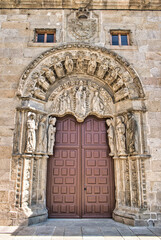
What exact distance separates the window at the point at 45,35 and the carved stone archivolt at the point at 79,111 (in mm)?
658

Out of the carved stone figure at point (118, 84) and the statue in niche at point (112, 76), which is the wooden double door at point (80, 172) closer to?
the carved stone figure at point (118, 84)

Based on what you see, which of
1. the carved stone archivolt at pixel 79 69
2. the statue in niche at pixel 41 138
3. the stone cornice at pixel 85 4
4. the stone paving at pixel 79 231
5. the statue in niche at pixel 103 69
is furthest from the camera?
the stone cornice at pixel 85 4

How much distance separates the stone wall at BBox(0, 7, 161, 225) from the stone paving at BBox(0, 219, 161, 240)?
562mm

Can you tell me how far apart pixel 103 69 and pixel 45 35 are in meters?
2.34

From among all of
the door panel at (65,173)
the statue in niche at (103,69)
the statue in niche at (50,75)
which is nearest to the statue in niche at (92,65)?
the statue in niche at (103,69)

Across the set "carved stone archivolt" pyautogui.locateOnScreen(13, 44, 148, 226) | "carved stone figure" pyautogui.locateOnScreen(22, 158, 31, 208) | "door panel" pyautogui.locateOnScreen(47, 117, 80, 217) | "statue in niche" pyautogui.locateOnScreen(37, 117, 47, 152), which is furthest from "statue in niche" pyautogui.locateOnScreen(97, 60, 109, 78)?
"carved stone figure" pyautogui.locateOnScreen(22, 158, 31, 208)

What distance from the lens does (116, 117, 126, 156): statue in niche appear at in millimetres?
5977

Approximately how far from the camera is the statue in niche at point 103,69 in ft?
21.2

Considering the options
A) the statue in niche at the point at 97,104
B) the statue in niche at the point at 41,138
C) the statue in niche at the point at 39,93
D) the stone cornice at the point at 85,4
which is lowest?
the statue in niche at the point at 41,138

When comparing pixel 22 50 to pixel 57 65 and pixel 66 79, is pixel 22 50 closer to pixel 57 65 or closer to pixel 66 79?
pixel 57 65

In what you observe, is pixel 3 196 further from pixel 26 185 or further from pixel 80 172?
pixel 80 172

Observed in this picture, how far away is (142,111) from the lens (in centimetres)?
597

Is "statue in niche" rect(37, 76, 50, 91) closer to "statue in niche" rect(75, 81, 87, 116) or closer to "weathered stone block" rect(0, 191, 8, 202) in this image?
"statue in niche" rect(75, 81, 87, 116)

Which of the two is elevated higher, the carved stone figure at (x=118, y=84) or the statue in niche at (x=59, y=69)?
the statue in niche at (x=59, y=69)
